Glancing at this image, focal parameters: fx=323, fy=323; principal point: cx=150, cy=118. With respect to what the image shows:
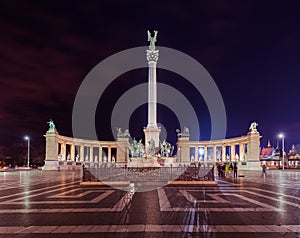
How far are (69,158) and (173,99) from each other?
108 feet

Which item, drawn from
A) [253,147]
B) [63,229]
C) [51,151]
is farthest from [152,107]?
[63,229]

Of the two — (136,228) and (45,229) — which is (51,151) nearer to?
(45,229)

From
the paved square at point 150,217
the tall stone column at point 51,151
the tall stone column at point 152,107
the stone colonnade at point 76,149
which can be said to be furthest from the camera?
the stone colonnade at point 76,149

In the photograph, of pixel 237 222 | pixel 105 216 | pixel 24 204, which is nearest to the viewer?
pixel 237 222

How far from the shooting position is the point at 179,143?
91.1 m

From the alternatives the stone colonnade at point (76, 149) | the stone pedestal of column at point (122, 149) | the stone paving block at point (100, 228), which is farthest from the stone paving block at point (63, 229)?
the stone pedestal of column at point (122, 149)

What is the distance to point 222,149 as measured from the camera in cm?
8875

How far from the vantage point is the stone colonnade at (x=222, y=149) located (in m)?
70.9

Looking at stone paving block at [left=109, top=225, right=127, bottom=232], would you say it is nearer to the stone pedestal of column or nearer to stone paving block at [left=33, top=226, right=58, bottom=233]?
stone paving block at [left=33, top=226, right=58, bottom=233]

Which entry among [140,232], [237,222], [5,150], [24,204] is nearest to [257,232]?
[237,222]

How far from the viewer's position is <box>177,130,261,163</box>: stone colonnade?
70.9 metres

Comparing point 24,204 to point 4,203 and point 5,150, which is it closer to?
→ point 4,203

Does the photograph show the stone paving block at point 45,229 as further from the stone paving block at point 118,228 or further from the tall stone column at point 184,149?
the tall stone column at point 184,149

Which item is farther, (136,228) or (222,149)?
(222,149)
